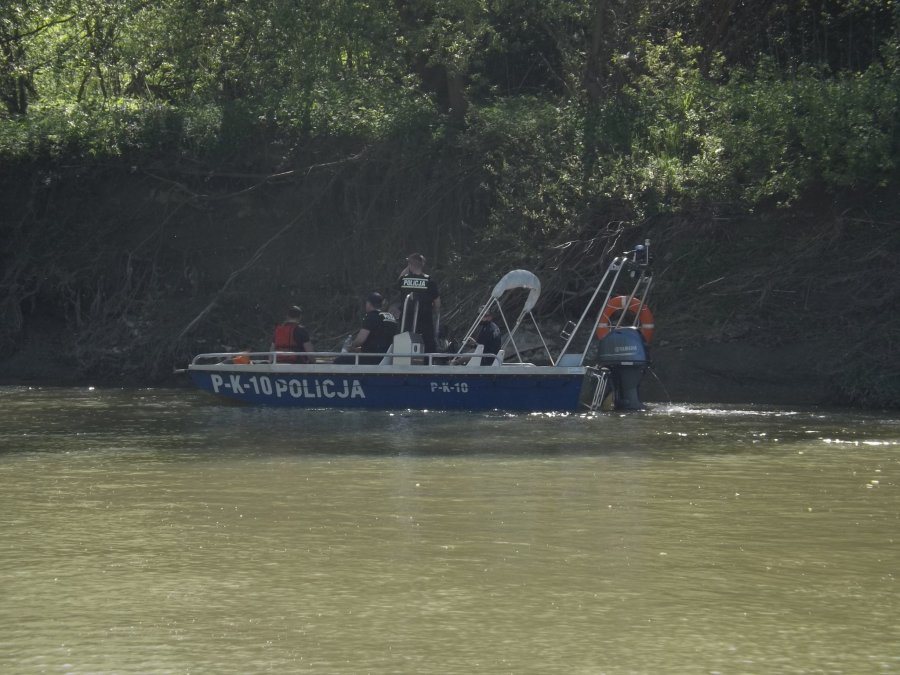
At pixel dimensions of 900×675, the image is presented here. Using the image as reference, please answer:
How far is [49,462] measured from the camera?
12.2 m

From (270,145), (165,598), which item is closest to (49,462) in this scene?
(165,598)

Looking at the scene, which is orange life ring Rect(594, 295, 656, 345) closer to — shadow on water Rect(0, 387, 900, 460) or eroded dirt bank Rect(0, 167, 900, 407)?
shadow on water Rect(0, 387, 900, 460)

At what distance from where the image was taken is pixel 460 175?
1006 inches

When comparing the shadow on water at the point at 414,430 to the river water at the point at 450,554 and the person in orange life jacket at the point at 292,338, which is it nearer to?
the river water at the point at 450,554

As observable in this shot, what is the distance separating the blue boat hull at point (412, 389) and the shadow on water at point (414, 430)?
9.6 inches

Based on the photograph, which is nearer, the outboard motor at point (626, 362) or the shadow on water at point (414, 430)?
the shadow on water at point (414, 430)

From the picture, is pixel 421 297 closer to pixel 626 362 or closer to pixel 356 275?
pixel 626 362

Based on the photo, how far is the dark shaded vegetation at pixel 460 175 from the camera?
2172cm

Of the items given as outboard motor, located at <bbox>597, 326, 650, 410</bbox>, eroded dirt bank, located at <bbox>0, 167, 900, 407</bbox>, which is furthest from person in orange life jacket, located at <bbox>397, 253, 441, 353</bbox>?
eroded dirt bank, located at <bbox>0, 167, 900, 407</bbox>

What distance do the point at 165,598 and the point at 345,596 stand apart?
0.93 meters

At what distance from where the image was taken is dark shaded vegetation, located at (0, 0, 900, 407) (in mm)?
21719

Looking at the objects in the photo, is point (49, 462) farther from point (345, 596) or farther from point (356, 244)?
point (356, 244)

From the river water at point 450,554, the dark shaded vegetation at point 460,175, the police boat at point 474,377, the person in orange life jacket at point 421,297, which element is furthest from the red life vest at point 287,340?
the dark shaded vegetation at point 460,175

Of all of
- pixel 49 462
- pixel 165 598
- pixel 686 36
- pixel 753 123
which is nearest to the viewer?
pixel 165 598
